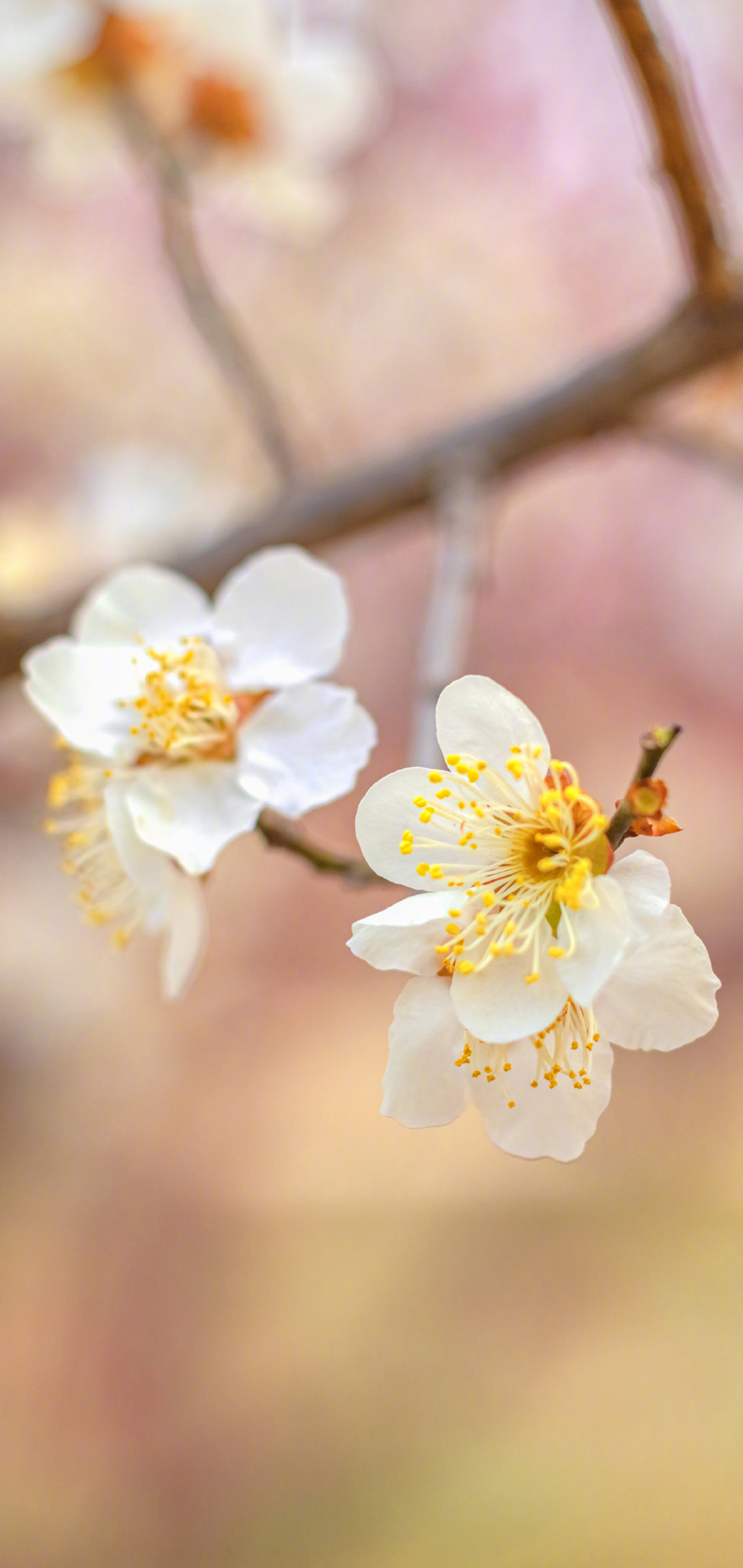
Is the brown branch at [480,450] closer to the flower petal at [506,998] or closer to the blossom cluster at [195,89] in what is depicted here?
the blossom cluster at [195,89]

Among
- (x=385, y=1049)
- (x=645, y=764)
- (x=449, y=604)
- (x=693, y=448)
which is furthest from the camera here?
(x=385, y=1049)

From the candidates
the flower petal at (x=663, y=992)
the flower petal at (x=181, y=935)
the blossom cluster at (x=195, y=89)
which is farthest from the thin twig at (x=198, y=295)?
the flower petal at (x=663, y=992)

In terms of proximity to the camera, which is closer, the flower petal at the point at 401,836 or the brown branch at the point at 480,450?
the flower petal at the point at 401,836

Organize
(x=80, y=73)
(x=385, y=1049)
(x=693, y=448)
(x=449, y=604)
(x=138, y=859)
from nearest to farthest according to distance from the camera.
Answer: (x=138, y=859), (x=449, y=604), (x=693, y=448), (x=80, y=73), (x=385, y=1049)

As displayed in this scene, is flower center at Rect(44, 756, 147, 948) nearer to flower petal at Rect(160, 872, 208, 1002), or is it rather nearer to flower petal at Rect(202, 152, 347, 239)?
flower petal at Rect(160, 872, 208, 1002)

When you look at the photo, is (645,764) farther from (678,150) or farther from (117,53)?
(117,53)

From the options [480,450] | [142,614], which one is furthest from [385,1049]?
[142,614]

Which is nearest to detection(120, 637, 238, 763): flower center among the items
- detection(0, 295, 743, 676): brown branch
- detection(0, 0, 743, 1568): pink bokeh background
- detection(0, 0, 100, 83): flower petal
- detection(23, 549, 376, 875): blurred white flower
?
detection(23, 549, 376, 875): blurred white flower
